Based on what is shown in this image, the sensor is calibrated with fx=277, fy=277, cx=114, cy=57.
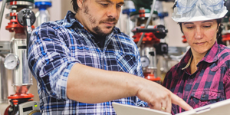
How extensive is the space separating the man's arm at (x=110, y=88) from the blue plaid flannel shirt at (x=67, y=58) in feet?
0.12

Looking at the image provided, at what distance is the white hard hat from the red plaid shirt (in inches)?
5.9

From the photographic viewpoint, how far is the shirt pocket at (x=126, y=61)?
124 centimetres

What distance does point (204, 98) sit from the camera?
1.21 m

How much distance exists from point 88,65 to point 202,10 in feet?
1.97

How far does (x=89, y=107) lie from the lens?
1062 mm

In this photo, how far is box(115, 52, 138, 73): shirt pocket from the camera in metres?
1.24

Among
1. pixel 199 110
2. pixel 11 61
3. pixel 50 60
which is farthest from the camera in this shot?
pixel 11 61

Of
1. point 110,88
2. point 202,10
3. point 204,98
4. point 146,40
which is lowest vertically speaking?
point 204,98

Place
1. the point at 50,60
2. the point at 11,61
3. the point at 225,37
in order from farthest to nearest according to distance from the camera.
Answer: the point at 225,37 → the point at 11,61 → the point at 50,60

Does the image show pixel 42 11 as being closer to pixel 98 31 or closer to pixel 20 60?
pixel 20 60

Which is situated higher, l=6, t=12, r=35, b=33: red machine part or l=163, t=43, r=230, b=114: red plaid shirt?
l=6, t=12, r=35, b=33: red machine part

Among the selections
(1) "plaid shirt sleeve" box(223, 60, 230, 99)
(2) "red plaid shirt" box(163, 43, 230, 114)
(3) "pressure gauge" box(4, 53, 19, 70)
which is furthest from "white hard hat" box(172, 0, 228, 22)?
(3) "pressure gauge" box(4, 53, 19, 70)

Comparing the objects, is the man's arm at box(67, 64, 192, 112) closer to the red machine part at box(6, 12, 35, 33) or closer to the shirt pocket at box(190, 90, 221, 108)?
the shirt pocket at box(190, 90, 221, 108)

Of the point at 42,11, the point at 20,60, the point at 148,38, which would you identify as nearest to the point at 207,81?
the point at 148,38
